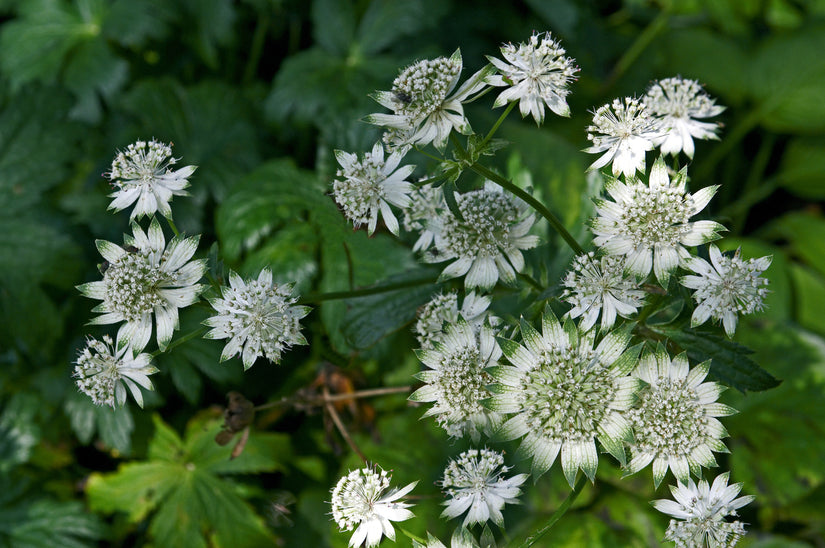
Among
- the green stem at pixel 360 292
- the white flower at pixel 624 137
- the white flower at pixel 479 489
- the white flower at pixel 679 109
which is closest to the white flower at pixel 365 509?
the white flower at pixel 479 489

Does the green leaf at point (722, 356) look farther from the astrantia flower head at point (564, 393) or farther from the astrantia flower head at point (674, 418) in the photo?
the astrantia flower head at point (564, 393)

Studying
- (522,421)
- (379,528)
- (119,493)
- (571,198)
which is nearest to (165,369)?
(119,493)

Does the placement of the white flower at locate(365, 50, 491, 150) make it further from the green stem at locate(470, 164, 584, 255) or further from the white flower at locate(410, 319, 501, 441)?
the white flower at locate(410, 319, 501, 441)

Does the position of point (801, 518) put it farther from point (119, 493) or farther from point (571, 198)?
point (119, 493)

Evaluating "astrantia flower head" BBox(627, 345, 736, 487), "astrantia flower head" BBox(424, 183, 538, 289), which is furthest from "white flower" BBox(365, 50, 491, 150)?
"astrantia flower head" BBox(627, 345, 736, 487)

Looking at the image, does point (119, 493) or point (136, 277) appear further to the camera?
point (119, 493)
